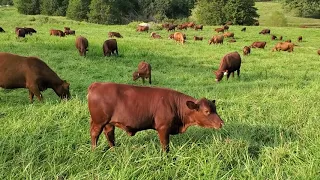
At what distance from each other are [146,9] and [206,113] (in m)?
61.7

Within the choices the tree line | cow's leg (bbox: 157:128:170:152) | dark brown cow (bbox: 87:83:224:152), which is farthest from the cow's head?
the tree line

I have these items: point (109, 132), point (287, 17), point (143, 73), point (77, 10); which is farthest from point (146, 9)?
point (109, 132)

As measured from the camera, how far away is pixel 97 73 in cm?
1477

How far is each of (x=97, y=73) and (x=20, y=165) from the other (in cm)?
1018

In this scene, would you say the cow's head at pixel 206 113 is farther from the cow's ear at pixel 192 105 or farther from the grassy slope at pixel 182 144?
the grassy slope at pixel 182 144

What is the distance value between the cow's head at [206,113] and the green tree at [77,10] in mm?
53740

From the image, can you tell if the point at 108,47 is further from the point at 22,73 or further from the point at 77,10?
the point at 77,10

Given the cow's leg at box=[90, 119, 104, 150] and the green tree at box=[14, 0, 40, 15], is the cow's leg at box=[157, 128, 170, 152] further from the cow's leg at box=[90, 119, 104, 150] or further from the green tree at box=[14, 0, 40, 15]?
the green tree at box=[14, 0, 40, 15]

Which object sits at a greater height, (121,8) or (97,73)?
(121,8)

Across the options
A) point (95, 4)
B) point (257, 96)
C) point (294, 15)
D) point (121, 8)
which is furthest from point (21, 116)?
point (294, 15)

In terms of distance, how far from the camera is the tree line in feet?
179

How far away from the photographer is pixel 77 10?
5684 centimetres

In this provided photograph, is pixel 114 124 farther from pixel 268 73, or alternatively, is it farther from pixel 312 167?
pixel 268 73

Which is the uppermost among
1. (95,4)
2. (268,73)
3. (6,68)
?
(95,4)
